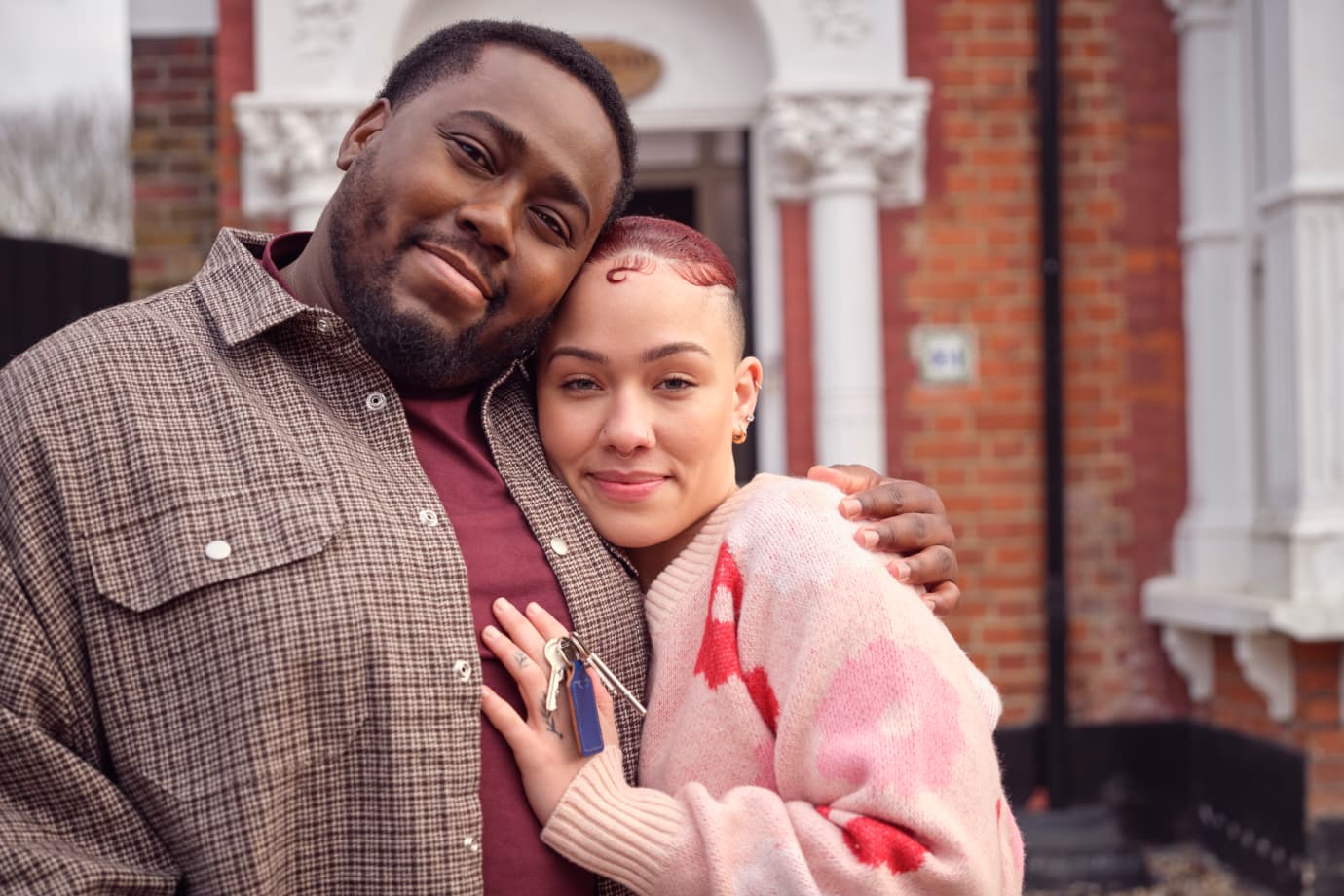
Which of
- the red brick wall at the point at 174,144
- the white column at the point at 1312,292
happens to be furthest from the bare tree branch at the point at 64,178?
the white column at the point at 1312,292

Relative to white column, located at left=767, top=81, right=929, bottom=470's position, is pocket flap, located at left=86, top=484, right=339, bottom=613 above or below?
below

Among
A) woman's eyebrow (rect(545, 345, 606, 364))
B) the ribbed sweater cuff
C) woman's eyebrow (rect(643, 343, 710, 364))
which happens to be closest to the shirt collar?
woman's eyebrow (rect(545, 345, 606, 364))

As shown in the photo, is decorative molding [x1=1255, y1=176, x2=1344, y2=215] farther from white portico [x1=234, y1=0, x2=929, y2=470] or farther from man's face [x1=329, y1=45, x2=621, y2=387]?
man's face [x1=329, y1=45, x2=621, y2=387]

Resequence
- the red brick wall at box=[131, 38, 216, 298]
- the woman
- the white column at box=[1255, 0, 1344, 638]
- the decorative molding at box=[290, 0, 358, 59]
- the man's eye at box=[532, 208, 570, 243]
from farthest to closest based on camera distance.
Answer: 1. the red brick wall at box=[131, 38, 216, 298]
2. the decorative molding at box=[290, 0, 358, 59]
3. the white column at box=[1255, 0, 1344, 638]
4. the man's eye at box=[532, 208, 570, 243]
5. the woman

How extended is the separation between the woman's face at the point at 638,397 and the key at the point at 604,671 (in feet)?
0.65

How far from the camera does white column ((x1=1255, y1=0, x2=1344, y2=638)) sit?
4648 mm

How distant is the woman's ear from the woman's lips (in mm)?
215

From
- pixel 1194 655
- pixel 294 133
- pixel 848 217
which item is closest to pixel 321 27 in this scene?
pixel 294 133

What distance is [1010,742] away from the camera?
5359 mm

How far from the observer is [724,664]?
1720 millimetres

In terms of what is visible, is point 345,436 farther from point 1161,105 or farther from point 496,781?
point 1161,105

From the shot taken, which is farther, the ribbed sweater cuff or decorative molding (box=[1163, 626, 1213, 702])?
decorative molding (box=[1163, 626, 1213, 702])

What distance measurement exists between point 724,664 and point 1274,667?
379 cm

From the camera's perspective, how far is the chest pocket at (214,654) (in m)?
1.43
